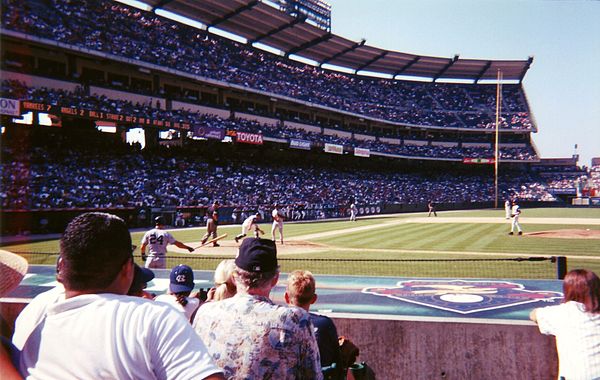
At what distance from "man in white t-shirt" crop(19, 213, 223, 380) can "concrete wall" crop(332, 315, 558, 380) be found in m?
3.93

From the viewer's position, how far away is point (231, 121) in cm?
4884

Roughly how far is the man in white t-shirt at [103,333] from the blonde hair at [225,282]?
2.41m

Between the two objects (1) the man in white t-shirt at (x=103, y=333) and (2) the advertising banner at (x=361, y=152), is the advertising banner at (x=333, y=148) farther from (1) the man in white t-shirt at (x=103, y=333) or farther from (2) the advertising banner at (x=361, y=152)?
(1) the man in white t-shirt at (x=103, y=333)

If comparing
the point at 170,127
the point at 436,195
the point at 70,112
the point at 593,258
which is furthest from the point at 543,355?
the point at 436,195

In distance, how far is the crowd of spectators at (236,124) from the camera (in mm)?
32219

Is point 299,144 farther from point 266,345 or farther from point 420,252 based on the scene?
point 266,345

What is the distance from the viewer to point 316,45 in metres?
60.4

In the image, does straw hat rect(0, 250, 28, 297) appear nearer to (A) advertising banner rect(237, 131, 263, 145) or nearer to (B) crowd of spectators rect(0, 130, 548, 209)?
(B) crowd of spectators rect(0, 130, 548, 209)

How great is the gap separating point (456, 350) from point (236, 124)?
4491 centimetres

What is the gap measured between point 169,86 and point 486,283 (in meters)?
40.5

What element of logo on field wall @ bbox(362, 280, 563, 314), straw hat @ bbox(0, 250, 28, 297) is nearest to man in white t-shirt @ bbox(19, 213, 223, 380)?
straw hat @ bbox(0, 250, 28, 297)

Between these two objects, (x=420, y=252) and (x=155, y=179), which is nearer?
(x=420, y=252)

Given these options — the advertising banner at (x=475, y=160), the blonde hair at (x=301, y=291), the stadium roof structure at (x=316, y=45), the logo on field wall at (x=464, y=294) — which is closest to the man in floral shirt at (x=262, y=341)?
the blonde hair at (x=301, y=291)

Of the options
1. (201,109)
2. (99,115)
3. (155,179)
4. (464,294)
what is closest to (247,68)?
(201,109)
